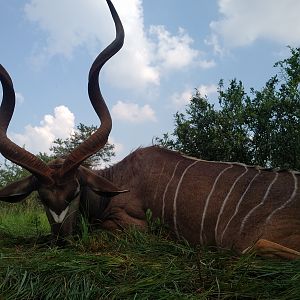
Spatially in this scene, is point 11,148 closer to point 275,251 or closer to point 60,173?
point 60,173

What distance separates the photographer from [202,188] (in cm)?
355

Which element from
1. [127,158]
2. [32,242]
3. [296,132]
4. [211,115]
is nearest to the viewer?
[32,242]

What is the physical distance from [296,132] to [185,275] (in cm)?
466

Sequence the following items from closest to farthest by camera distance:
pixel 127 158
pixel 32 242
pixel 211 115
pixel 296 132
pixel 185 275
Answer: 1. pixel 185 275
2. pixel 32 242
3. pixel 127 158
4. pixel 296 132
5. pixel 211 115

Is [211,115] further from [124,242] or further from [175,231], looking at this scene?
[124,242]

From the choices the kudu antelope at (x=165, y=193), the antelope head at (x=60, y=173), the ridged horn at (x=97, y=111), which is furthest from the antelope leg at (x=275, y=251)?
the ridged horn at (x=97, y=111)

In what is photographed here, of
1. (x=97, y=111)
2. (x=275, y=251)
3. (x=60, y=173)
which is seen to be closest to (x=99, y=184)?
(x=60, y=173)

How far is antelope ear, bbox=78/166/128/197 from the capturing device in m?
3.67

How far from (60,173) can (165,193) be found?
0.79m

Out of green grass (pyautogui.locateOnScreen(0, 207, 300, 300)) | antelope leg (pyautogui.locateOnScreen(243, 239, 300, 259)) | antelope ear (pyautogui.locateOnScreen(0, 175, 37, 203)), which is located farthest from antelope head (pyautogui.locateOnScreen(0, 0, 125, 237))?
antelope leg (pyautogui.locateOnScreen(243, 239, 300, 259))

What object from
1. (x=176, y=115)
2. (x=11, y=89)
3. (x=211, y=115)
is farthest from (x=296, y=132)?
(x=11, y=89)

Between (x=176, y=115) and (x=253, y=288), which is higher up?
(x=176, y=115)

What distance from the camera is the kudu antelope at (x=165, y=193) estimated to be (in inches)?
115

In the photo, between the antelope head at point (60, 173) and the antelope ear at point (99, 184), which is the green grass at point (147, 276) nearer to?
the antelope head at point (60, 173)
